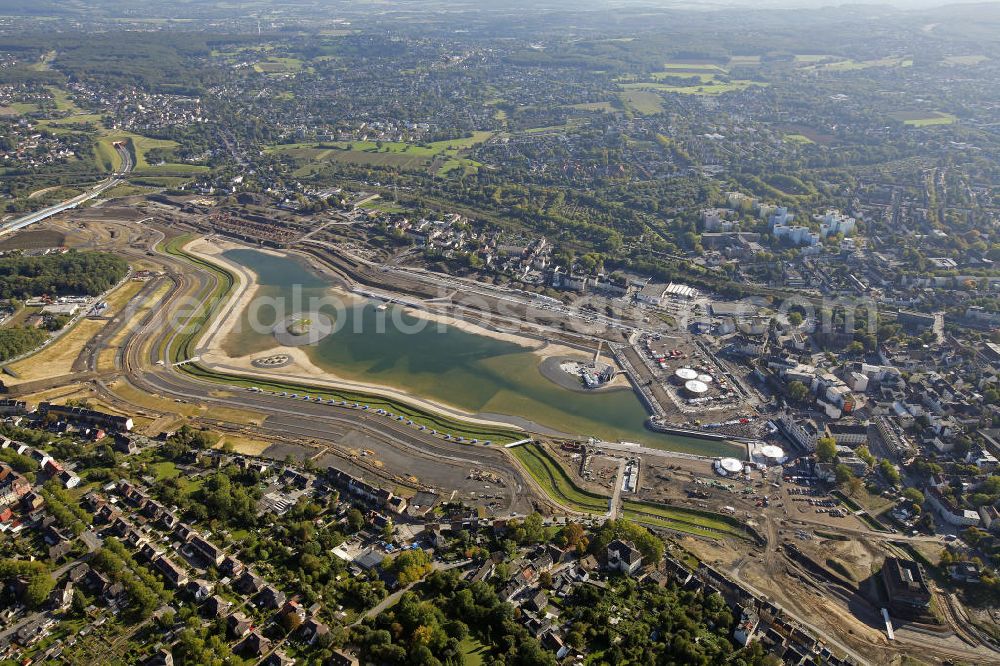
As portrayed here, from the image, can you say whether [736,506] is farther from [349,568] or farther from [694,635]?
[349,568]

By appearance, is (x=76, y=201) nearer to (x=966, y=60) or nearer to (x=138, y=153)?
(x=138, y=153)

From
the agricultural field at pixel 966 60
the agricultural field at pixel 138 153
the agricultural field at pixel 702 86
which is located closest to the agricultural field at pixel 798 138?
the agricultural field at pixel 702 86

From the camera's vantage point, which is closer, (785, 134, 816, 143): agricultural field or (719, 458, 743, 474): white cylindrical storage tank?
(719, 458, 743, 474): white cylindrical storage tank

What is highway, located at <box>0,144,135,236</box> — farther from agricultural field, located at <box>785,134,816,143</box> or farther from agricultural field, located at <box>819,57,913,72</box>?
agricultural field, located at <box>819,57,913,72</box>

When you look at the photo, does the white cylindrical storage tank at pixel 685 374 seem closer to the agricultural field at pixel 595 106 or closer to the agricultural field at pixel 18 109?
the agricultural field at pixel 595 106

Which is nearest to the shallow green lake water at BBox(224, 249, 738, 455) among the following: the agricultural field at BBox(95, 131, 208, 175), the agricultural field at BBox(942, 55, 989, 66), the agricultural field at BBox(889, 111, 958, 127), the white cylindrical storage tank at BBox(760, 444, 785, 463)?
the white cylindrical storage tank at BBox(760, 444, 785, 463)

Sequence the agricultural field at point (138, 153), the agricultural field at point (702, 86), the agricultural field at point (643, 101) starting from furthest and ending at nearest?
the agricultural field at point (702, 86) < the agricultural field at point (643, 101) < the agricultural field at point (138, 153)
